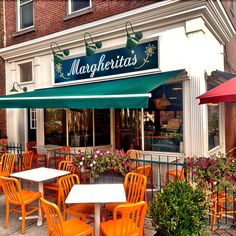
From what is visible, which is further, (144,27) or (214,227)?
(144,27)

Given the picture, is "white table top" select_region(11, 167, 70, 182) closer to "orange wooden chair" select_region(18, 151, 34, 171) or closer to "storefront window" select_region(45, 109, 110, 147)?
"orange wooden chair" select_region(18, 151, 34, 171)

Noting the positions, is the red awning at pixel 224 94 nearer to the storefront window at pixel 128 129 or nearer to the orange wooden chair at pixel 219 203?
the orange wooden chair at pixel 219 203

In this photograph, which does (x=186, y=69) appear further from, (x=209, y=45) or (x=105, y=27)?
(x=105, y=27)

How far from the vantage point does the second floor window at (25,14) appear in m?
9.92

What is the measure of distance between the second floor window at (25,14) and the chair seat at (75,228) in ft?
28.7

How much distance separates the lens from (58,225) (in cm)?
293

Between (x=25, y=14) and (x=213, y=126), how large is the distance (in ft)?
27.8

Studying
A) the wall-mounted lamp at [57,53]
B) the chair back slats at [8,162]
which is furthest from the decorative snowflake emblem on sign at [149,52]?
the chair back slats at [8,162]

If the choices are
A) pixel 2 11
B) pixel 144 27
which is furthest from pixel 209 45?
pixel 2 11

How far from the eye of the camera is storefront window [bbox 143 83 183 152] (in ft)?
21.8

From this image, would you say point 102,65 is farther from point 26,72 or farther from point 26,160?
point 26,72

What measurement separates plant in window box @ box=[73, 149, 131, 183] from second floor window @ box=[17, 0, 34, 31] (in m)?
7.31

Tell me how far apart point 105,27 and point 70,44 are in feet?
5.33

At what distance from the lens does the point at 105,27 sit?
7.60 meters
